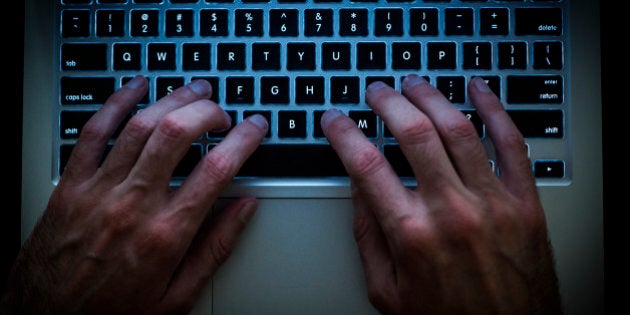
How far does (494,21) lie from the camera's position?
2.16 feet

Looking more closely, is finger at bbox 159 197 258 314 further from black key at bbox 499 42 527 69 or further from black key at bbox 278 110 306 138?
black key at bbox 499 42 527 69

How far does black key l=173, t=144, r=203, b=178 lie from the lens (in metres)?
0.66

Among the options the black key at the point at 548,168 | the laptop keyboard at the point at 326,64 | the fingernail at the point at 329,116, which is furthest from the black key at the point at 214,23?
the black key at the point at 548,168

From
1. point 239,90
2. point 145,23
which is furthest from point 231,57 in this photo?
point 145,23

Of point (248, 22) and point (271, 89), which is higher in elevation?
point (248, 22)

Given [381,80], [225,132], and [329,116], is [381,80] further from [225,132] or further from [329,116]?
[225,132]

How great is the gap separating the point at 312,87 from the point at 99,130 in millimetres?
346

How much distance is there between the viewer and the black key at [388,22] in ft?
2.16

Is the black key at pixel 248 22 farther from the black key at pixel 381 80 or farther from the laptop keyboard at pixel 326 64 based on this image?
the black key at pixel 381 80

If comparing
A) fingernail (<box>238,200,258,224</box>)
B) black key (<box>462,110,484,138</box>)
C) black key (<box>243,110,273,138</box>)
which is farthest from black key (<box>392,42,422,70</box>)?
fingernail (<box>238,200,258,224</box>)

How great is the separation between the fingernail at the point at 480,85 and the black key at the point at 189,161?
1.50 feet

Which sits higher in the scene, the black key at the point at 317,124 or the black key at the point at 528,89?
the black key at the point at 528,89

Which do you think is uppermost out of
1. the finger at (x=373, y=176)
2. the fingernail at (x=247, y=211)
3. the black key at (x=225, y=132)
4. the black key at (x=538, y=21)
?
the black key at (x=538, y=21)

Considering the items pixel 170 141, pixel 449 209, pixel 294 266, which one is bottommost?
pixel 294 266
